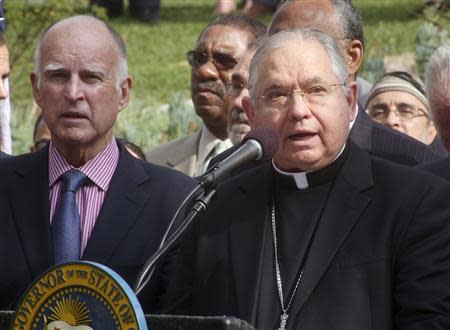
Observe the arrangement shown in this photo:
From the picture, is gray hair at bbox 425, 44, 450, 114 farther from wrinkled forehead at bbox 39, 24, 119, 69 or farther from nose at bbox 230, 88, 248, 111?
wrinkled forehead at bbox 39, 24, 119, 69

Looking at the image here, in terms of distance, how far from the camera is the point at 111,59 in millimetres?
5785

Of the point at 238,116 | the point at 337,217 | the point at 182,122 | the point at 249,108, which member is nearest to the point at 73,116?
the point at 249,108

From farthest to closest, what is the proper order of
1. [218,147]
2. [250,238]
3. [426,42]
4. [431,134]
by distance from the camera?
[426,42] → [431,134] → [218,147] → [250,238]

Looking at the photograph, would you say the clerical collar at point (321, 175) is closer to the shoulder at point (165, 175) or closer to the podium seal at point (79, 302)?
the shoulder at point (165, 175)

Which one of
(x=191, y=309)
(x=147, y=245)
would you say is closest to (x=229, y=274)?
(x=191, y=309)

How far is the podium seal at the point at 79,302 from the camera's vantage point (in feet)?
13.6

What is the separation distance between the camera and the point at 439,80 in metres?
6.20

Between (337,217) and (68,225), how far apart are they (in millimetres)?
1127

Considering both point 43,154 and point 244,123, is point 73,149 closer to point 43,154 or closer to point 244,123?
point 43,154

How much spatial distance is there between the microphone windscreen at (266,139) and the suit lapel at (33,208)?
1.13 metres

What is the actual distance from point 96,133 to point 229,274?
99 centimetres

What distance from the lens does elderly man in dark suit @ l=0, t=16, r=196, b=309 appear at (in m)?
5.49

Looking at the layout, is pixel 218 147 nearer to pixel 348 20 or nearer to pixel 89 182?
pixel 348 20

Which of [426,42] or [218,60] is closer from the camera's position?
[218,60]
